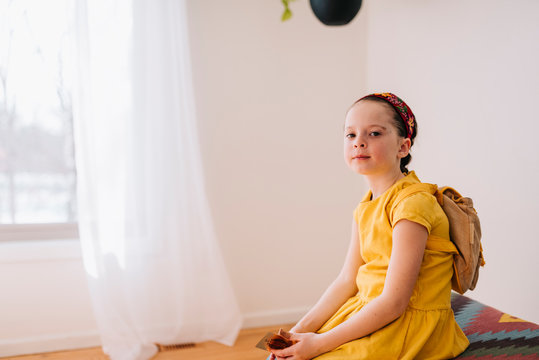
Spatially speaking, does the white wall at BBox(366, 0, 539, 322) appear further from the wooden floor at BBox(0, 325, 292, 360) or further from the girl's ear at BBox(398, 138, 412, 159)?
the wooden floor at BBox(0, 325, 292, 360)

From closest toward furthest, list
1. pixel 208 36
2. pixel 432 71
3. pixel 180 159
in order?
pixel 432 71 → pixel 180 159 → pixel 208 36

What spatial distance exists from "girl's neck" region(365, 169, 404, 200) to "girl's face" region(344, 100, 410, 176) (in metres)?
0.01

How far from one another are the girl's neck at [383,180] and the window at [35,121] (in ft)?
5.60

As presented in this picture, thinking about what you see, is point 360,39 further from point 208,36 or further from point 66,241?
point 66,241

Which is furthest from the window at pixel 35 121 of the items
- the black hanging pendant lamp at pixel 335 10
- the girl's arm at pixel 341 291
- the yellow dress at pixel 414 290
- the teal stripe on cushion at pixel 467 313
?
the teal stripe on cushion at pixel 467 313

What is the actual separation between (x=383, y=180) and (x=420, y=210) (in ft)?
0.55

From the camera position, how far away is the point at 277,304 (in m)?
2.62

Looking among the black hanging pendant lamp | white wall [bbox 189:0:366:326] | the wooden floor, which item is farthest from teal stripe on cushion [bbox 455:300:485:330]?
white wall [bbox 189:0:366:326]

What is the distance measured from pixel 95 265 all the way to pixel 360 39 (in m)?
1.82

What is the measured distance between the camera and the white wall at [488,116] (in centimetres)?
162

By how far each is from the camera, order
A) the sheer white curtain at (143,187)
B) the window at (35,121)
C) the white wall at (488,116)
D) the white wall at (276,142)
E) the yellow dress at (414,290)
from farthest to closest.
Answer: the white wall at (276,142) < the window at (35,121) < the sheer white curtain at (143,187) < the white wall at (488,116) < the yellow dress at (414,290)

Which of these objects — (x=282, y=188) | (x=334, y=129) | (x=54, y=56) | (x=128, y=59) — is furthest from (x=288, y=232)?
(x=54, y=56)

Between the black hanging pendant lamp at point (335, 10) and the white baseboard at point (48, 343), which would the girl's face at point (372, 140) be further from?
the white baseboard at point (48, 343)

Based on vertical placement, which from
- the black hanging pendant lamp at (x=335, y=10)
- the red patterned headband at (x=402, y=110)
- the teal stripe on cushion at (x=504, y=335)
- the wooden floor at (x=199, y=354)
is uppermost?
the black hanging pendant lamp at (x=335, y=10)
